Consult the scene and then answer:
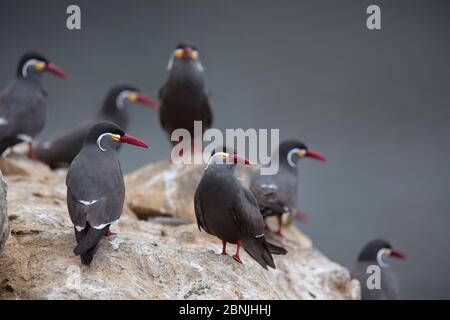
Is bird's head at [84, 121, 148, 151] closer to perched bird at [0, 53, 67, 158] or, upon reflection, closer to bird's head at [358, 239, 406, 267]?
perched bird at [0, 53, 67, 158]

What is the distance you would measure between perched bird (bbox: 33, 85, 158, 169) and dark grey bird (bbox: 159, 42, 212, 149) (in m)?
0.70

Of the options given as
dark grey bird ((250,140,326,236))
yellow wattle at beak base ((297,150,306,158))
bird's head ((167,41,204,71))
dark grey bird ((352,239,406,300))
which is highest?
bird's head ((167,41,204,71))

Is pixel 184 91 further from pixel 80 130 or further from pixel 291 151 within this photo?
pixel 291 151

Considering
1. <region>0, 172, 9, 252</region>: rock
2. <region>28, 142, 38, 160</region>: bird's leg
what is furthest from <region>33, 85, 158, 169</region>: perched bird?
<region>0, 172, 9, 252</region>: rock

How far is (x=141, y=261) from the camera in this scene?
6.78m

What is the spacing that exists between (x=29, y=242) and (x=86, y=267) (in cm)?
68

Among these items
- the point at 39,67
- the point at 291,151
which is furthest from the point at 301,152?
the point at 39,67

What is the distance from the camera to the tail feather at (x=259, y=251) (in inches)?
296

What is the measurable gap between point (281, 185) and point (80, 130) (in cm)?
310

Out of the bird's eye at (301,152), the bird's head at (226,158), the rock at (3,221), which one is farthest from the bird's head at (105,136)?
the bird's eye at (301,152)

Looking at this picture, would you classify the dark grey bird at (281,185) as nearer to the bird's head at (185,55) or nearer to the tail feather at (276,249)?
the tail feather at (276,249)

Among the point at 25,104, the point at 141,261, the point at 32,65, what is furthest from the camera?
the point at 32,65

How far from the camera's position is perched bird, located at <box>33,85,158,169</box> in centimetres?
1107
